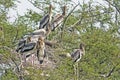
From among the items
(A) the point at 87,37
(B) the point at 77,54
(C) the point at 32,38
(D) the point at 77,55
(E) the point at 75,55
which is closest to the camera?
(C) the point at 32,38

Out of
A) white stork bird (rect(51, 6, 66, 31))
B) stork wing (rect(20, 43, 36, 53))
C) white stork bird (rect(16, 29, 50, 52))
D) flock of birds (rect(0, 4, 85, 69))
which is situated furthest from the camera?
white stork bird (rect(51, 6, 66, 31))

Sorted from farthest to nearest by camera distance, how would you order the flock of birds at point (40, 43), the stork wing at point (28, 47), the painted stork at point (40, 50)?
the stork wing at point (28, 47), the flock of birds at point (40, 43), the painted stork at point (40, 50)

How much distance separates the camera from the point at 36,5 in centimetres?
1839

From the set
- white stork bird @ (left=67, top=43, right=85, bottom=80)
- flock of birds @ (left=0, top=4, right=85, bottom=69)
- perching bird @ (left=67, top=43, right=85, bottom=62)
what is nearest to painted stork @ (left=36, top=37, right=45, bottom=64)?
flock of birds @ (left=0, top=4, right=85, bottom=69)

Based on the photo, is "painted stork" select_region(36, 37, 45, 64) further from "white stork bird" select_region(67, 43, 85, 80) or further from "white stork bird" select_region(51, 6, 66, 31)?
"white stork bird" select_region(51, 6, 66, 31)

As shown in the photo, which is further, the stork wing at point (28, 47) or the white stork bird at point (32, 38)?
the white stork bird at point (32, 38)

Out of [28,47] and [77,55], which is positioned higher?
[28,47]

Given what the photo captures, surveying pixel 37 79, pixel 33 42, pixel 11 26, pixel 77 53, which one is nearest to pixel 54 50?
pixel 33 42

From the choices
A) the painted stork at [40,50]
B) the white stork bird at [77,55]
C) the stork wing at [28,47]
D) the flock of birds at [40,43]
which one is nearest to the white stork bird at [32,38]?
the flock of birds at [40,43]

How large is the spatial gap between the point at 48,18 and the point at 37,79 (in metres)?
4.90

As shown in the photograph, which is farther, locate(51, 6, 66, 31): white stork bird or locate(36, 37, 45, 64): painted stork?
locate(51, 6, 66, 31): white stork bird

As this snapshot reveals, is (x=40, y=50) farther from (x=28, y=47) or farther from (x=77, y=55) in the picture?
(x=77, y=55)

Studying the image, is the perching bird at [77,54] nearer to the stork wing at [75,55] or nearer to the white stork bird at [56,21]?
the stork wing at [75,55]

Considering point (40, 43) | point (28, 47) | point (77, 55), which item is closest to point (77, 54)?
point (77, 55)
